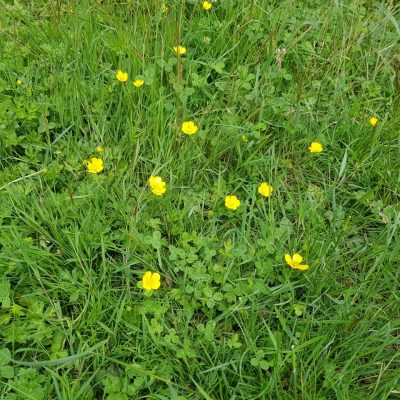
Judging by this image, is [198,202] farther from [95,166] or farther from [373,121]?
[373,121]

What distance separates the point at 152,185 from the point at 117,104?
1.72 feet

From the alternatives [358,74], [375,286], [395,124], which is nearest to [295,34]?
[358,74]

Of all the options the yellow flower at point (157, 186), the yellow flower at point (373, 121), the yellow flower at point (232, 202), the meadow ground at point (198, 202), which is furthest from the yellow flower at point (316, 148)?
the yellow flower at point (157, 186)

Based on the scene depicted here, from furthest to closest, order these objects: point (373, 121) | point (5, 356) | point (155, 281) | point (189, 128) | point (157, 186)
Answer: point (373, 121) < point (189, 128) < point (157, 186) < point (155, 281) < point (5, 356)

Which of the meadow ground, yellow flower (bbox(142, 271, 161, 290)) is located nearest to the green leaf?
the meadow ground

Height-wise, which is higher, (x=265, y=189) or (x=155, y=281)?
(x=265, y=189)

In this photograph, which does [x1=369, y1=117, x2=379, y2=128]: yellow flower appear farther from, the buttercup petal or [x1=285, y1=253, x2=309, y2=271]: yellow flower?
the buttercup petal

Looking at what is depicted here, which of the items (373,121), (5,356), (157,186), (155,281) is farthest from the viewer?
(373,121)

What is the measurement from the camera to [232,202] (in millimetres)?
2025

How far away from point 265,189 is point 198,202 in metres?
0.28

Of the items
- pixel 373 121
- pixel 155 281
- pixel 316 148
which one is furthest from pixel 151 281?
pixel 373 121

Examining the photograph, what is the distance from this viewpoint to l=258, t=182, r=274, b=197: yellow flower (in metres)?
2.06

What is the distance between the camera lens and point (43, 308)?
1.77 metres

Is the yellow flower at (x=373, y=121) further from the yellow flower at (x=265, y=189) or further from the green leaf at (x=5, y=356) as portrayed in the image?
the green leaf at (x=5, y=356)
